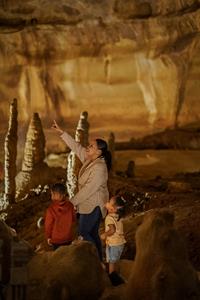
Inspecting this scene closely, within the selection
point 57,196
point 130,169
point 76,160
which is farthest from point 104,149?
point 130,169

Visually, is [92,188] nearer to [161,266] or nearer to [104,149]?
[104,149]

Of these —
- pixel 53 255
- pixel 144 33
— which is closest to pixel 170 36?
pixel 144 33

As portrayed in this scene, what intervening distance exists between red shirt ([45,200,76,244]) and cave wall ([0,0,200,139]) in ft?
41.9

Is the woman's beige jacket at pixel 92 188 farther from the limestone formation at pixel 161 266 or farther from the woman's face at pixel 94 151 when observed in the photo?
the limestone formation at pixel 161 266

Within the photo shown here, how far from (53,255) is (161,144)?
15.4m

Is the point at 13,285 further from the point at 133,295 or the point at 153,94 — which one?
the point at 153,94

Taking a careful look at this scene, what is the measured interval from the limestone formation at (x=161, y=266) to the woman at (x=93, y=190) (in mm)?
841

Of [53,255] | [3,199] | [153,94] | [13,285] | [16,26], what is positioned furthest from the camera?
[153,94]

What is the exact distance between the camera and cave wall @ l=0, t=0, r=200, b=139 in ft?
64.0

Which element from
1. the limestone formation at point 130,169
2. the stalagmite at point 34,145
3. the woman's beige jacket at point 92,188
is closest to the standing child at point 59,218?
the woman's beige jacket at point 92,188

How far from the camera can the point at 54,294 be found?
660 cm

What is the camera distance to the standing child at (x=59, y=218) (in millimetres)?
7328

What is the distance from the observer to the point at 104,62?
21016 millimetres

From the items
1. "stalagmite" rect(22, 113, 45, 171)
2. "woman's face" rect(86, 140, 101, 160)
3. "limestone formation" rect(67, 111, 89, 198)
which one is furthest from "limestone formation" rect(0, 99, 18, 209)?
"woman's face" rect(86, 140, 101, 160)
